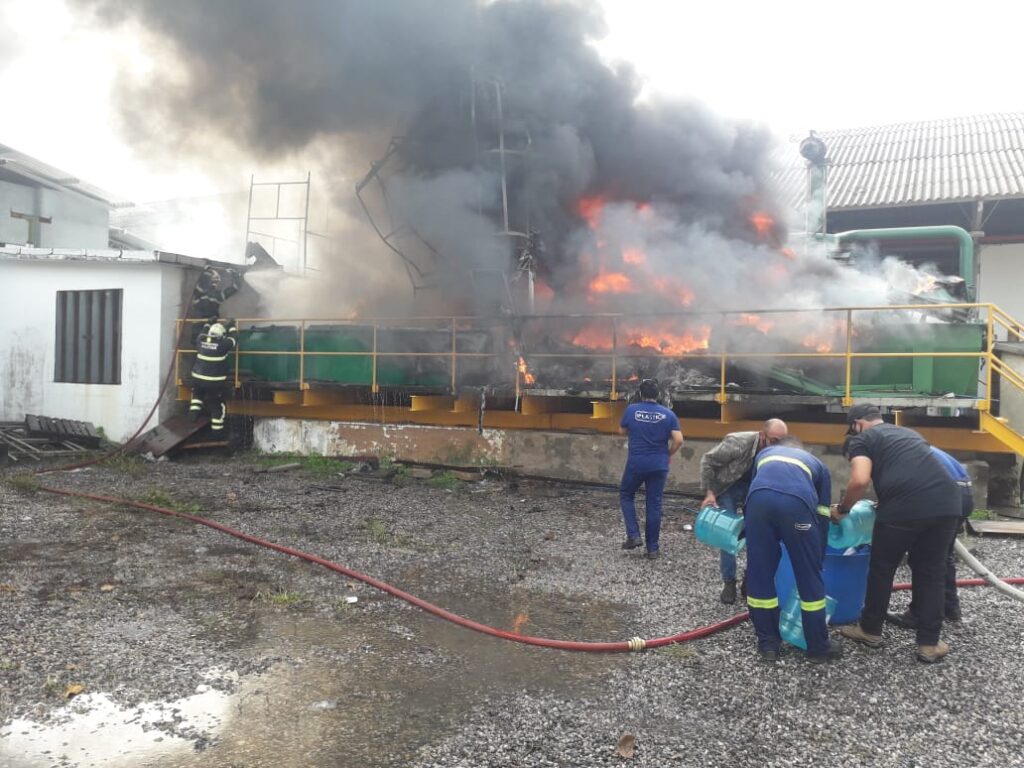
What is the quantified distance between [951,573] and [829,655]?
1165 millimetres

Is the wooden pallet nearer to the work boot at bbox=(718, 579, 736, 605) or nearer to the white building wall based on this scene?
the work boot at bbox=(718, 579, 736, 605)

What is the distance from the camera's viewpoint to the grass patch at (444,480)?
9305 millimetres

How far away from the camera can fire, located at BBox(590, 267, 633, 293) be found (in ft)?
31.9

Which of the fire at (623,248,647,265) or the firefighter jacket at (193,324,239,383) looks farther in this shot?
the firefighter jacket at (193,324,239,383)

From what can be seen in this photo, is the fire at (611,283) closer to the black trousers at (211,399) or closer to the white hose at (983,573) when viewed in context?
the white hose at (983,573)

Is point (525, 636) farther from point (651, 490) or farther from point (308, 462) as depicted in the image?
point (308, 462)

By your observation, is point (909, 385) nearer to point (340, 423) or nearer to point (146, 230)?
point (340, 423)

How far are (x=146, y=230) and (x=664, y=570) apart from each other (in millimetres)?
23778

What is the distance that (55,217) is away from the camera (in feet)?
57.5

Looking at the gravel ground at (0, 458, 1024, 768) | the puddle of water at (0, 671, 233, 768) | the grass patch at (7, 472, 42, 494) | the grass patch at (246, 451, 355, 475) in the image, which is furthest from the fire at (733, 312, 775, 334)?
the grass patch at (7, 472, 42, 494)

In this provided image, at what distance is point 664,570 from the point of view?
5.89 m

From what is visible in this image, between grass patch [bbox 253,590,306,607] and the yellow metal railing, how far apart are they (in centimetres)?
438

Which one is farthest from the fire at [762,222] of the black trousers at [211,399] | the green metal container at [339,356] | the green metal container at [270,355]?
the black trousers at [211,399]

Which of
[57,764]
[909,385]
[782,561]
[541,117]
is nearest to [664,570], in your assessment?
[782,561]
